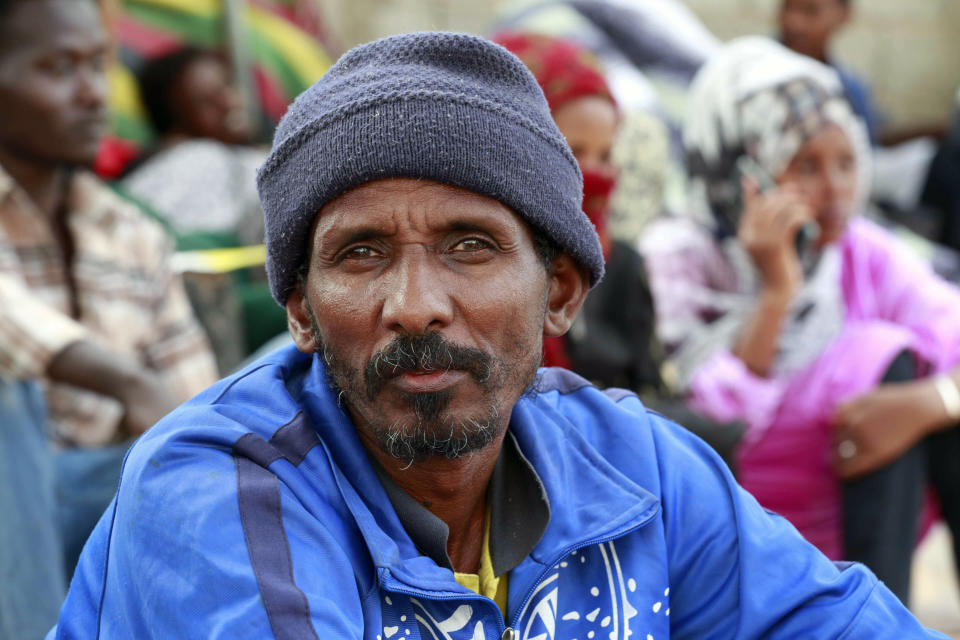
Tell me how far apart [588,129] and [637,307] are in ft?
1.90

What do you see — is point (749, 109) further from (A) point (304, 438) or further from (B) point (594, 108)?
(A) point (304, 438)

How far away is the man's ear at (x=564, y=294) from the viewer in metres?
1.68

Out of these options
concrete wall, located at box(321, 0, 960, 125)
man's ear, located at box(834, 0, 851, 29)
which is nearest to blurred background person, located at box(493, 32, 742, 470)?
man's ear, located at box(834, 0, 851, 29)

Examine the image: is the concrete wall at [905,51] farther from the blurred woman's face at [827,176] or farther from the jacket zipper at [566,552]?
the jacket zipper at [566,552]

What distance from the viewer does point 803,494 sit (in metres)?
3.39

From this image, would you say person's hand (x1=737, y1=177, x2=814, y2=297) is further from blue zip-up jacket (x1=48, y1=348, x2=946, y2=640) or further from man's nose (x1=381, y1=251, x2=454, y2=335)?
man's nose (x1=381, y1=251, x2=454, y2=335)

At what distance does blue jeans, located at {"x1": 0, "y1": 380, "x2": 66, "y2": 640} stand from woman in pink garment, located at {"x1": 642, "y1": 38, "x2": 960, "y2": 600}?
6.24ft

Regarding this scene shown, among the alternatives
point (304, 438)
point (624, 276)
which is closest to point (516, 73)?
point (304, 438)

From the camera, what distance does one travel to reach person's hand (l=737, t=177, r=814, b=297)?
3.39m

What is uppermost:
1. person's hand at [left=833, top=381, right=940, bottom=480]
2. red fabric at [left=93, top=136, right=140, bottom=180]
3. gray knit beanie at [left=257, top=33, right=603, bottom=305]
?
gray knit beanie at [left=257, top=33, right=603, bottom=305]

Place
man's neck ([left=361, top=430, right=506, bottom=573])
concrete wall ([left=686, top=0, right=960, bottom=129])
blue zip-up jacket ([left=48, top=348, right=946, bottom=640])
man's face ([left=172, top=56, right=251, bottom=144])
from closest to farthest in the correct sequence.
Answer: blue zip-up jacket ([left=48, top=348, right=946, bottom=640])
man's neck ([left=361, top=430, right=506, bottom=573])
man's face ([left=172, top=56, right=251, bottom=144])
concrete wall ([left=686, top=0, right=960, bottom=129])

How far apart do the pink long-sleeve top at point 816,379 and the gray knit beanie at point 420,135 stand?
198 centimetres

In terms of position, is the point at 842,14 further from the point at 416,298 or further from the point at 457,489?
the point at 416,298

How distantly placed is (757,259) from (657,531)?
202cm
